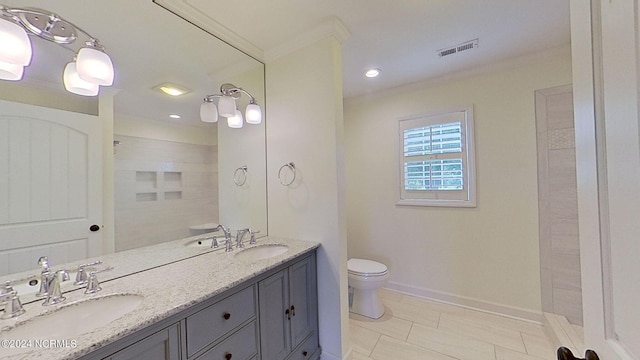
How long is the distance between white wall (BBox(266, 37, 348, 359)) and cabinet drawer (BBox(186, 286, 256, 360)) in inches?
25.4

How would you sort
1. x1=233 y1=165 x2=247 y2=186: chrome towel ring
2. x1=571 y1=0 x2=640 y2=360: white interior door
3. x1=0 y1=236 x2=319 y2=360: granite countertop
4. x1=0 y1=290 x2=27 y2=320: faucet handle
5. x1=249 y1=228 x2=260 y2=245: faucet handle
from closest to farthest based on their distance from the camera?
x1=571 y1=0 x2=640 y2=360: white interior door, x1=0 y1=236 x2=319 y2=360: granite countertop, x1=0 y1=290 x2=27 y2=320: faucet handle, x1=249 y1=228 x2=260 y2=245: faucet handle, x1=233 y1=165 x2=247 y2=186: chrome towel ring

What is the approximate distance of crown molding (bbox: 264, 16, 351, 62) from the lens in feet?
5.42

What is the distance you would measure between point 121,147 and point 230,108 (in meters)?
0.74

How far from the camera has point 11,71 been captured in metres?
0.97

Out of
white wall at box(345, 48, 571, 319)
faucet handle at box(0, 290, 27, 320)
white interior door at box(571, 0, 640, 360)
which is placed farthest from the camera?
white wall at box(345, 48, 571, 319)

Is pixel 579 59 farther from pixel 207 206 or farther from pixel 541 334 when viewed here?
pixel 541 334

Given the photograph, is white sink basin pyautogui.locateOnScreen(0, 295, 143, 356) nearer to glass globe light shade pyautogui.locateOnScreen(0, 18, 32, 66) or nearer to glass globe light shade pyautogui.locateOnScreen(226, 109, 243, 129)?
glass globe light shade pyautogui.locateOnScreen(0, 18, 32, 66)

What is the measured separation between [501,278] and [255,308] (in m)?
2.28

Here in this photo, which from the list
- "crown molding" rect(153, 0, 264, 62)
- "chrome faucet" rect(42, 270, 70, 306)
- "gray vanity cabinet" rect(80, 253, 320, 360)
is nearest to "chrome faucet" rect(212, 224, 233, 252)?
"gray vanity cabinet" rect(80, 253, 320, 360)

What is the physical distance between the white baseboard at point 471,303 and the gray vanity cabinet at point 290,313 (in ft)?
4.61

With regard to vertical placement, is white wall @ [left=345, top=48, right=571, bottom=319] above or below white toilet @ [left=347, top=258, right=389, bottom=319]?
above

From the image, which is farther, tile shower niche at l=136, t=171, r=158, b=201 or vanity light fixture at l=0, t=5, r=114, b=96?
tile shower niche at l=136, t=171, r=158, b=201

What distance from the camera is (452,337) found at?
1951mm

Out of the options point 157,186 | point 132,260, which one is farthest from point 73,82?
point 132,260
